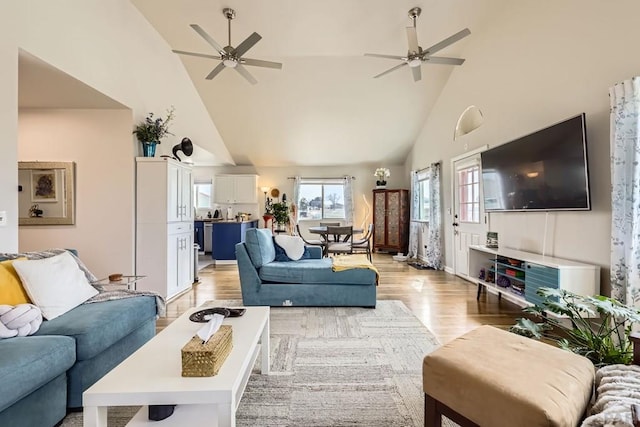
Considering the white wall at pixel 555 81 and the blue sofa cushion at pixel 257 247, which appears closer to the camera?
the white wall at pixel 555 81

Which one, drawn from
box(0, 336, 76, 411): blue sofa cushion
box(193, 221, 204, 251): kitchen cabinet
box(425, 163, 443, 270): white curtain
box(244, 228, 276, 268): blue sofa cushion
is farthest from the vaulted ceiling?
box(0, 336, 76, 411): blue sofa cushion

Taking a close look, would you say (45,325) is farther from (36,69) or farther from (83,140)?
(83,140)

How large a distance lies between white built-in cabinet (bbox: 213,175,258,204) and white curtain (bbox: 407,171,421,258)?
13.1 ft

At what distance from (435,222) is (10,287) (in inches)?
222

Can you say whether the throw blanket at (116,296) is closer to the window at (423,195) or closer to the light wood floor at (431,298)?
the light wood floor at (431,298)

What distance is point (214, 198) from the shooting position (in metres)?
7.86

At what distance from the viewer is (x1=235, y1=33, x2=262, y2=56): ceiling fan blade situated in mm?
3172

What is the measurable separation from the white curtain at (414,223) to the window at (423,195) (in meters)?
0.06

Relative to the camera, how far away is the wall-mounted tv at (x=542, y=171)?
103 inches

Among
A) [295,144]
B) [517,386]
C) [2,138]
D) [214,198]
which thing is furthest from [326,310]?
[214,198]

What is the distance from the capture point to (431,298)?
3863 millimetres

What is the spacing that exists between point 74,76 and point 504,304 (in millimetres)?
5081

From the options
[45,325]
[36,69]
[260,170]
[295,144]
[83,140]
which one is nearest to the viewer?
[45,325]

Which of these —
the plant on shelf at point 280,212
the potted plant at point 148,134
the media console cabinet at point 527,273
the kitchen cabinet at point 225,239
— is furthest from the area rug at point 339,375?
the plant on shelf at point 280,212
